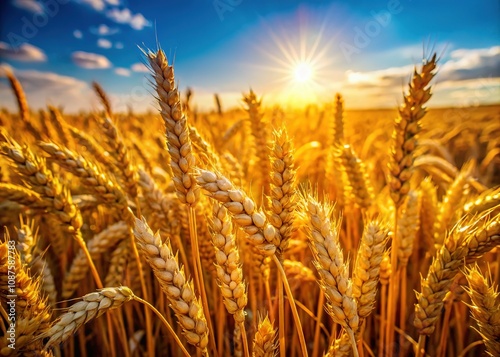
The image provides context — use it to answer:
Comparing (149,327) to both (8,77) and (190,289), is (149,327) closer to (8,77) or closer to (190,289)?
(190,289)

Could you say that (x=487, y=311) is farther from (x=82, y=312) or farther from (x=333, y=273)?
(x=82, y=312)

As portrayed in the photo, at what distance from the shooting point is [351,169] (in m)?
1.60

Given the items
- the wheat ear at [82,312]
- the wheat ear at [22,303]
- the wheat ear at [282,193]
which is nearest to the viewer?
the wheat ear at [82,312]

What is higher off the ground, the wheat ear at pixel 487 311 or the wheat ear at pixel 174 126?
the wheat ear at pixel 174 126

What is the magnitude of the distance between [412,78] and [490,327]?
0.89 meters

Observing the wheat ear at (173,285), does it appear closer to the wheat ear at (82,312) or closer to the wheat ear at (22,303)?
the wheat ear at (82,312)

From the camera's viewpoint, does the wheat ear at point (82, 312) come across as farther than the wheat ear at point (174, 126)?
No

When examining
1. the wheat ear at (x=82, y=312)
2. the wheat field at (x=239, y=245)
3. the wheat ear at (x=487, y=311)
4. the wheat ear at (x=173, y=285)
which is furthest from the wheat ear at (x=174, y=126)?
the wheat ear at (x=487, y=311)

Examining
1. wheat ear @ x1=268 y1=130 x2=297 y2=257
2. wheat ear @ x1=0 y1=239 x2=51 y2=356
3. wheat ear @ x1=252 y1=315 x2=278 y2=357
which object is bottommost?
wheat ear @ x1=252 y1=315 x2=278 y2=357

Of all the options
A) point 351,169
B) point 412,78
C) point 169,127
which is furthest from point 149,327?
point 412,78

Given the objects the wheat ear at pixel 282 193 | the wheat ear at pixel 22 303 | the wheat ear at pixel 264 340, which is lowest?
the wheat ear at pixel 264 340

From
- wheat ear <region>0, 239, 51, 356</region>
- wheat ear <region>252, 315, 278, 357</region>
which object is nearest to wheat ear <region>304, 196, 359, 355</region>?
wheat ear <region>252, 315, 278, 357</region>

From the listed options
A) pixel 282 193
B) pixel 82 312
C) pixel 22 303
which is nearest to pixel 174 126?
pixel 282 193

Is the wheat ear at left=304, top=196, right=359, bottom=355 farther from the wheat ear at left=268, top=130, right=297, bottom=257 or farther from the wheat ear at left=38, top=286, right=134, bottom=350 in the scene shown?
the wheat ear at left=38, top=286, right=134, bottom=350
